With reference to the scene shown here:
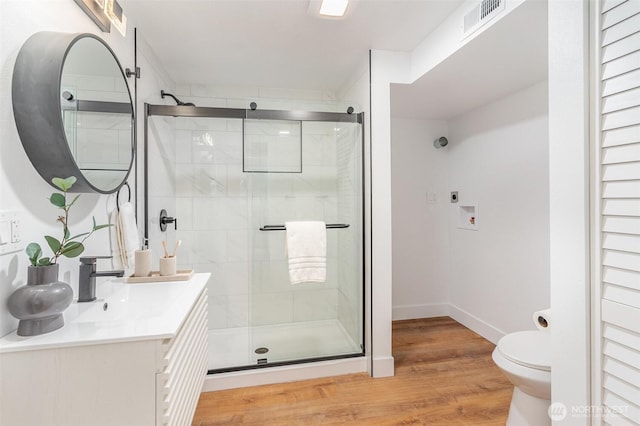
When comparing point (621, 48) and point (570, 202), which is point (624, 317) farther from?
point (621, 48)

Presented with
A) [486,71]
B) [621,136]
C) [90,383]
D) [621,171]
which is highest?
[486,71]

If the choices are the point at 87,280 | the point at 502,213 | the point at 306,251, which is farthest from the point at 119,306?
the point at 502,213

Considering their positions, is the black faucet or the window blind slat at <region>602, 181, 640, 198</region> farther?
the black faucet

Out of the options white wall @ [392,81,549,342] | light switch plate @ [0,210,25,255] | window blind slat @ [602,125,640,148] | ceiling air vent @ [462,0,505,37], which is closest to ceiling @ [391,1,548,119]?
ceiling air vent @ [462,0,505,37]

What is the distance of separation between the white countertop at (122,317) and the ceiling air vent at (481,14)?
6.44 ft

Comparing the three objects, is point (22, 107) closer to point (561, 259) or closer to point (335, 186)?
point (335, 186)

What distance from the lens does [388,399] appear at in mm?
1921

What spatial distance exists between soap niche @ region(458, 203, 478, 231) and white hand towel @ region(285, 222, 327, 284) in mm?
1610

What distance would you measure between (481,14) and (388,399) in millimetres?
2311

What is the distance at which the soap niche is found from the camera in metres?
2.91

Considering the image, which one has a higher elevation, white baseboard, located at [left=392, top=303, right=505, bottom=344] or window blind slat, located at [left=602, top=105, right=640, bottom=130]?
window blind slat, located at [left=602, top=105, right=640, bottom=130]

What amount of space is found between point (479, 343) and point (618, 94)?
2.35 meters

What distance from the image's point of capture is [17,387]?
0.80 metres

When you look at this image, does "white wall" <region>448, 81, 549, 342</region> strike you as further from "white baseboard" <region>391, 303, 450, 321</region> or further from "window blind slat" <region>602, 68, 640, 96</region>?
"window blind slat" <region>602, 68, 640, 96</region>
